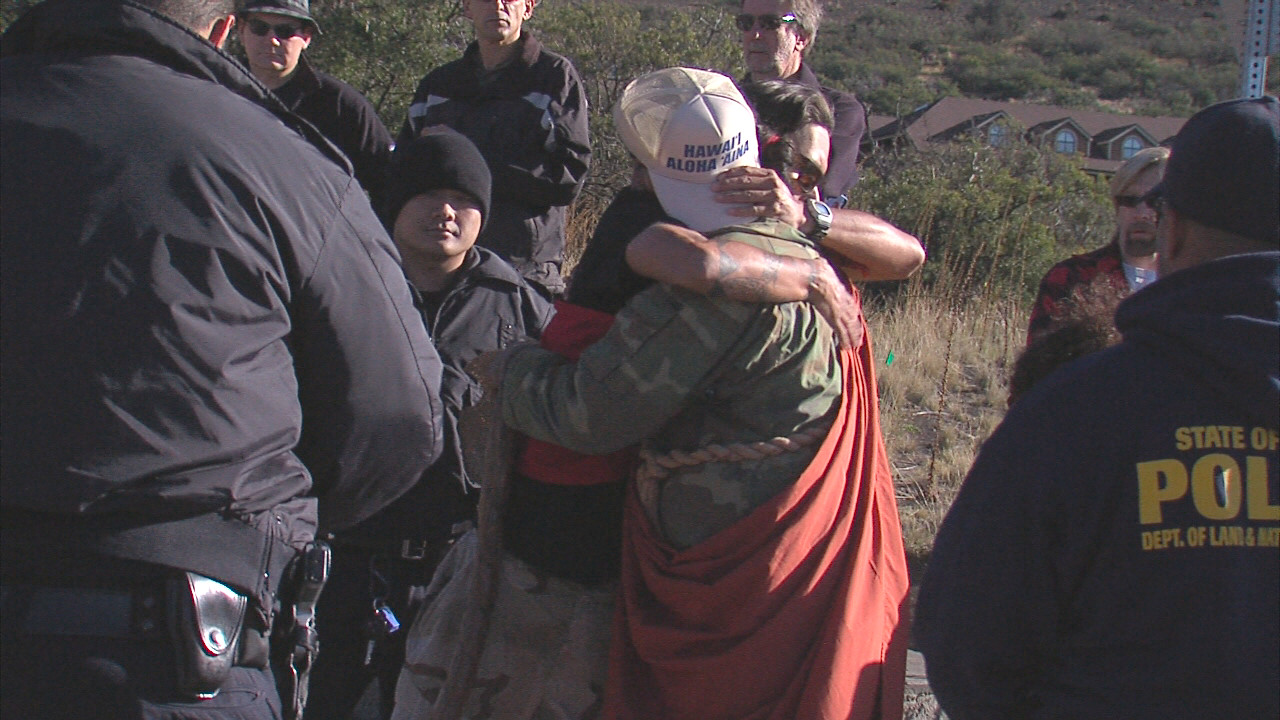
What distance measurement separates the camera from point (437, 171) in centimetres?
339

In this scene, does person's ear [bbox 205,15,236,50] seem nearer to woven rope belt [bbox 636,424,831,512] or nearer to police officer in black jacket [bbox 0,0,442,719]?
police officer in black jacket [bbox 0,0,442,719]

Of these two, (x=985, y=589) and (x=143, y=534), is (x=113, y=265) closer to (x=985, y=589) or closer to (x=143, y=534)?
(x=143, y=534)

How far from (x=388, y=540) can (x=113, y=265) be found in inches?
61.5

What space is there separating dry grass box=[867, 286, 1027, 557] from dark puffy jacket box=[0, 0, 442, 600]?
3970 mm

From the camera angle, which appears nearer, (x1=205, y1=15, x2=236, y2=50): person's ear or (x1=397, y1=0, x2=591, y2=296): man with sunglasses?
(x1=205, y1=15, x2=236, y2=50): person's ear

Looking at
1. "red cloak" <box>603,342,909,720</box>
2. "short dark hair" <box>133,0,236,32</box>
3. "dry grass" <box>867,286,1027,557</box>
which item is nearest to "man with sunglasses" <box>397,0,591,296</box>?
"dry grass" <box>867,286,1027,557</box>

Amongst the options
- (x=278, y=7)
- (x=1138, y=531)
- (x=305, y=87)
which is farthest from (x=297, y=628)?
(x=278, y=7)

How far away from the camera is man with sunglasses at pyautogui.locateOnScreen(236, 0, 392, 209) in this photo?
14.9 feet

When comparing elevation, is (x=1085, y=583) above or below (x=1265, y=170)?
below

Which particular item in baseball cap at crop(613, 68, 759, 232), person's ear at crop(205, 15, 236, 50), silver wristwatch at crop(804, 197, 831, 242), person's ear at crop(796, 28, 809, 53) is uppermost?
person's ear at crop(796, 28, 809, 53)

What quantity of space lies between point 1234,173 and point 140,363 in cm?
161

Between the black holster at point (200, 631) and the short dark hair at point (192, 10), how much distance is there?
90 cm

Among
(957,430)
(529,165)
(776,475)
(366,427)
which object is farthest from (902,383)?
(366,427)

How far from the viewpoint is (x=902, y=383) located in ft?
24.2
